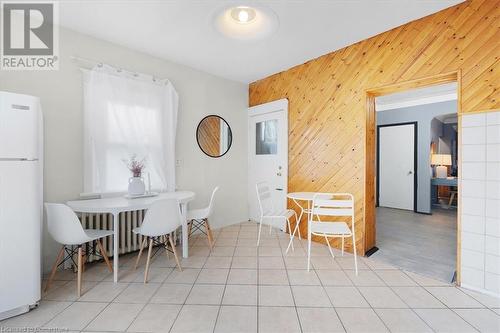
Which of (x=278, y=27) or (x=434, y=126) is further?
(x=434, y=126)

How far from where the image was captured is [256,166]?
171 inches

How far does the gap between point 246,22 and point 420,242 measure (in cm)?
374

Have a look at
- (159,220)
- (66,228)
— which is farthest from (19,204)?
(159,220)

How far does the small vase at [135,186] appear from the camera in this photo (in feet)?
8.95

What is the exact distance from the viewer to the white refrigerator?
66.4 inches

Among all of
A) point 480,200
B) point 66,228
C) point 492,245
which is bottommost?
point 492,245

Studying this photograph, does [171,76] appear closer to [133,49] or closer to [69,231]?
[133,49]

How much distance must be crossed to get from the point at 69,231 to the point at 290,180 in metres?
2.87

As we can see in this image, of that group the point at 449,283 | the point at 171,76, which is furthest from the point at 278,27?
the point at 449,283

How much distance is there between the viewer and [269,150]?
4.17 m

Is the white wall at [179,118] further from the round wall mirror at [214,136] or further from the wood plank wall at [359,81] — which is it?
the wood plank wall at [359,81]

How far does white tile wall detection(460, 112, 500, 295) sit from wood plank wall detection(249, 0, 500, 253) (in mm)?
210

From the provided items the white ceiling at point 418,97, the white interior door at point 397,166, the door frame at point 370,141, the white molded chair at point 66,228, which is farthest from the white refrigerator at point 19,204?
the white interior door at point 397,166

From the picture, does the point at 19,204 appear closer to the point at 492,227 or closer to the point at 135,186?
the point at 135,186
